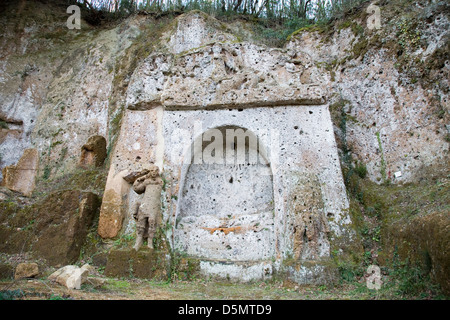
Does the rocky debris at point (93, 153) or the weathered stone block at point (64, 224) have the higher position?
the rocky debris at point (93, 153)

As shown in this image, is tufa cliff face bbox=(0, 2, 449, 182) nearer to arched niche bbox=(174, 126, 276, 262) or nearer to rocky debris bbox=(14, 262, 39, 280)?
arched niche bbox=(174, 126, 276, 262)

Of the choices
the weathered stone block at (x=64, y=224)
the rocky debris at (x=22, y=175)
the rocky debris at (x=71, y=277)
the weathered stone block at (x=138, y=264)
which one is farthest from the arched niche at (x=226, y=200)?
the rocky debris at (x=22, y=175)

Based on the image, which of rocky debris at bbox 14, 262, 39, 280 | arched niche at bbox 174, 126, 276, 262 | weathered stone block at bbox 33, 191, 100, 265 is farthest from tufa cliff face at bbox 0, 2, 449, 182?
rocky debris at bbox 14, 262, 39, 280

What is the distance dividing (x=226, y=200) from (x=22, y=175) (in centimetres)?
778

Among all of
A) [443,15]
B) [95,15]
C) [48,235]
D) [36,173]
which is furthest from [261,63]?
[95,15]

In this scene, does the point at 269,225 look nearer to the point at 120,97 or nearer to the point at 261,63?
the point at 261,63

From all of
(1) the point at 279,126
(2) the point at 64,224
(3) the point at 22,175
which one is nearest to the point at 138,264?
(2) the point at 64,224

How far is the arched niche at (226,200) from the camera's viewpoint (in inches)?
342

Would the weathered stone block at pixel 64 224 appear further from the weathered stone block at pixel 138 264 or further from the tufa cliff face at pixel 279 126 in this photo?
the weathered stone block at pixel 138 264

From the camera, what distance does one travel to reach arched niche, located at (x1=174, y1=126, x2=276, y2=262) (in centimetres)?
869

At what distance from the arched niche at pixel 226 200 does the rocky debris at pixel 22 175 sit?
20.6 ft

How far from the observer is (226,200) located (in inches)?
374

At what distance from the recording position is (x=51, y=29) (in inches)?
647

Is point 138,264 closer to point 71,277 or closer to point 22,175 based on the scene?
point 71,277
